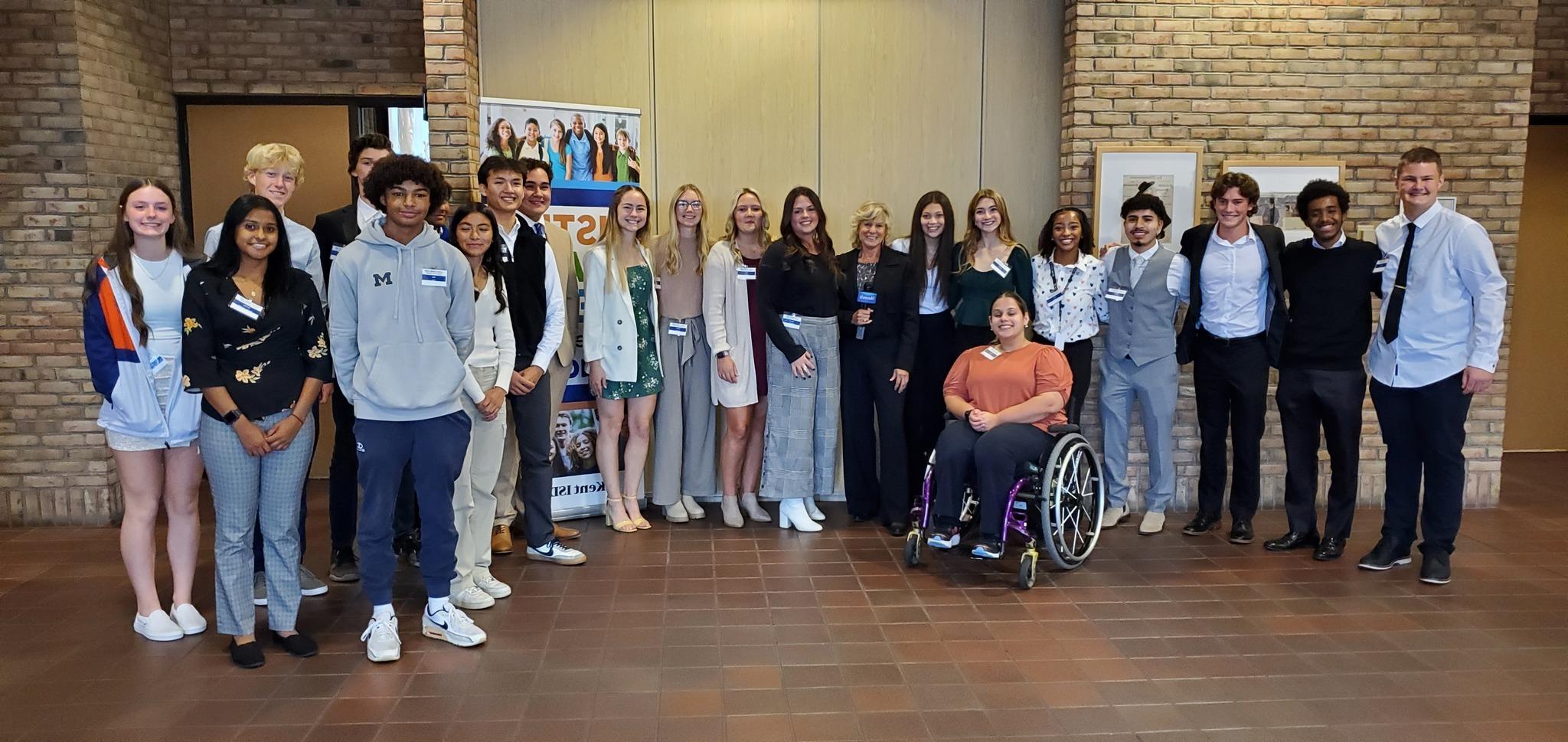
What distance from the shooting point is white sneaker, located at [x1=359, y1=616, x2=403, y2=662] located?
3.59 metres

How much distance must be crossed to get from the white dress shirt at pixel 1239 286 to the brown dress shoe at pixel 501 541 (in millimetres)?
3635

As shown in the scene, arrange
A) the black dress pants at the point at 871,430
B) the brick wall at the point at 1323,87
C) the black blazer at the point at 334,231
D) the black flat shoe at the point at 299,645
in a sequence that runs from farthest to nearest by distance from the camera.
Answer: the brick wall at the point at 1323,87
the black dress pants at the point at 871,430
the black blazer at the point at 334,231
the black flat shoe at the point at 299,645

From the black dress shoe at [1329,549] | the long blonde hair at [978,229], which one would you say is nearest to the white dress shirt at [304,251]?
the long blonde hair at [978,229]

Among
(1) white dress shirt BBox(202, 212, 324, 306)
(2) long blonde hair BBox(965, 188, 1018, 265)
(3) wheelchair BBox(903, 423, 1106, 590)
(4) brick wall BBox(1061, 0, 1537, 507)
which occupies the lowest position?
(3) wheelchair BBox(903, 423, 1106, 590)

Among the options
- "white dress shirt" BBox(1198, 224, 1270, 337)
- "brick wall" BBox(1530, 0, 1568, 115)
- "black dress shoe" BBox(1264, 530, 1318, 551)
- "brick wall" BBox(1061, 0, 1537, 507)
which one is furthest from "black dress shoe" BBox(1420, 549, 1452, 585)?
"brick wall" BBox(1530, 0, 1568, 115)

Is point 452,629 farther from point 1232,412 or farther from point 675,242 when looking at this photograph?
point 1232,412

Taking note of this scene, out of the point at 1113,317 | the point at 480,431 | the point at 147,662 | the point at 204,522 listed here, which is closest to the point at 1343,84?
the point at 1113,317

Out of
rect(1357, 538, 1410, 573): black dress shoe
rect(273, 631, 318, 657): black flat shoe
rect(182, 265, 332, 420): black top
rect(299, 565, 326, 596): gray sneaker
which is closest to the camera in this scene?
rect(182, 265, 332, 420): black top

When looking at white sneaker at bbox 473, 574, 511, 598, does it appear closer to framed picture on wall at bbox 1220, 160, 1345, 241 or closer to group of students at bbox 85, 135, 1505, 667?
group of students at bbox 85, 135, 1505, 667

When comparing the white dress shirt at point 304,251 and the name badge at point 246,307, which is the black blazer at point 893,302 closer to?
the white dress shirt at point 304,251

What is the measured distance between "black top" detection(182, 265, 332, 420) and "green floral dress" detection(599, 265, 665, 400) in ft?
5.82

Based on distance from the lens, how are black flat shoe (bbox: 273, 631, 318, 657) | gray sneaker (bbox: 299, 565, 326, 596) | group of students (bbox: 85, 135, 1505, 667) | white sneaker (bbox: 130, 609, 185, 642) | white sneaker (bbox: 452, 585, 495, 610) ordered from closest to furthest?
group of students (bbox: 85, 135, 1505, 667)
black flat shoe (bbox: 273, 631, 318, 657)
white sneaker (bbox: 130, 609, 185, 642)
white sneaker (bbox: 452, 585, 495, 610)
gray sneaker (bbox: 299, 565, 326, 596)

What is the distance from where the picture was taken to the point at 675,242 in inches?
208

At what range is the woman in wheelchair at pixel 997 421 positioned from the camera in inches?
173
